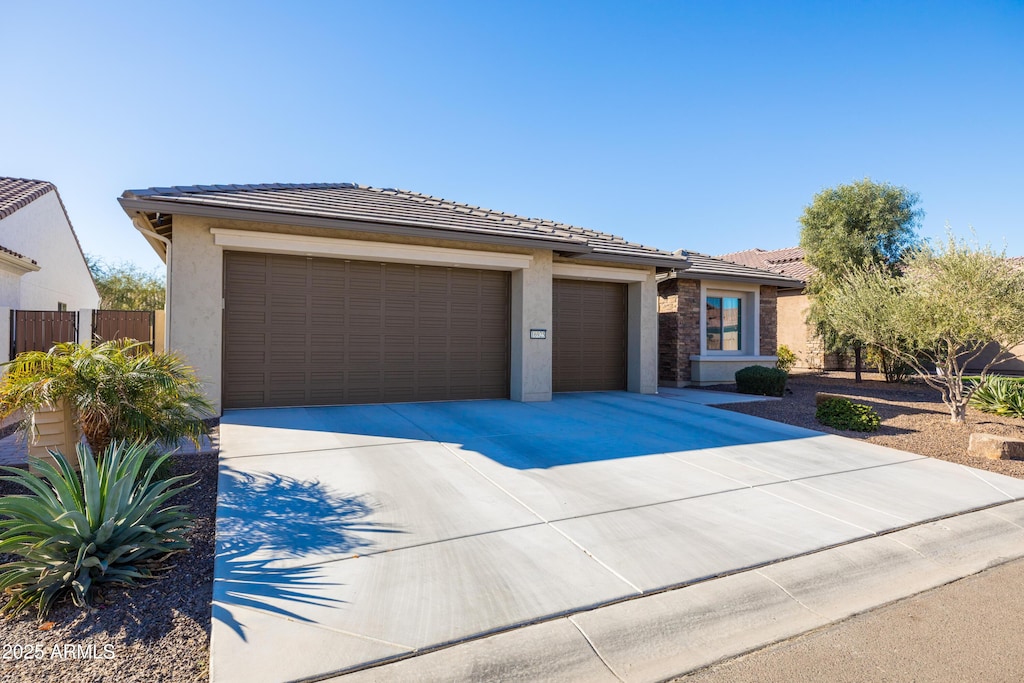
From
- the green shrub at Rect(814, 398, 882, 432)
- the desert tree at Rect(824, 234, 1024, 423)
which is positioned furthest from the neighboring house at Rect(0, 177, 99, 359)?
the desert tree at Rect(824, 234, 1024, 423)

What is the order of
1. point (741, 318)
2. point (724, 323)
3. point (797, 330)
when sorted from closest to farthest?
point (724, 323)
point (741, 318)
point (797, 330)

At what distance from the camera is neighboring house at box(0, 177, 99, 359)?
12.9 metres

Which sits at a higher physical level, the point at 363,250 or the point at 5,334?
the point at 363,250

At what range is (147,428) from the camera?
17.3 ft

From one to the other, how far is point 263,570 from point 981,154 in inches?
658

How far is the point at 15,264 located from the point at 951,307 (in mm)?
20635

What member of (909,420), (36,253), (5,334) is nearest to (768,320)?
(909,420)

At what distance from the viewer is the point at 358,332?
10062 millimetres

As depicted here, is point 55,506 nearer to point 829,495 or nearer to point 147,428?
point 147,428

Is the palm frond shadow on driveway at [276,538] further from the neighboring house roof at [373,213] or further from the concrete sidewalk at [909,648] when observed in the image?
the neighboring house roof at [373,213]

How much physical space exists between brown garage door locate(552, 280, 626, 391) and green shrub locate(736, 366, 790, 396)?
350cm

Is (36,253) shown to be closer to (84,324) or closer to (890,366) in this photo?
(84,324)

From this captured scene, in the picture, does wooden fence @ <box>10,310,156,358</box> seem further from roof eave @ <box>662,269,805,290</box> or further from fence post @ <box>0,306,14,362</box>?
roof eave @ <box>662,269,805,290</box>

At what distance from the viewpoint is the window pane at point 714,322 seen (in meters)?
16.0
